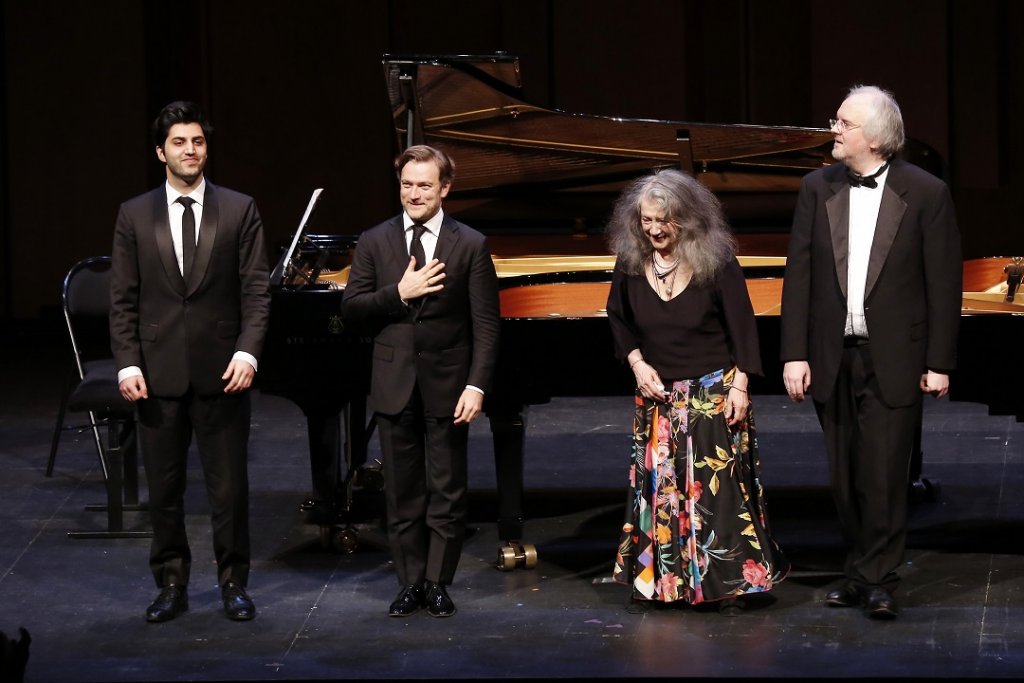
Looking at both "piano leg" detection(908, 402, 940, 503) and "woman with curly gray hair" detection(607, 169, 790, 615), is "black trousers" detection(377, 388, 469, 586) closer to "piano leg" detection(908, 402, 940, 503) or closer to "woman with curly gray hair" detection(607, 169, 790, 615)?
"woman with curly gray hair" detection(607, 169, 790, 615)

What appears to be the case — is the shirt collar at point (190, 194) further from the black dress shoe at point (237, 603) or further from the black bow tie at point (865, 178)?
the black bow tie at point (865, 178)

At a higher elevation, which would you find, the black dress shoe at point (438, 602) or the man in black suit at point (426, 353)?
the man in black suit at point (426, 353)

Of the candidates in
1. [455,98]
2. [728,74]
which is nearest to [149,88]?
[728,74]

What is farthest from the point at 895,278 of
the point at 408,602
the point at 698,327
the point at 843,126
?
the point at 408,602

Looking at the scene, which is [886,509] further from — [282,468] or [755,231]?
[282,468]

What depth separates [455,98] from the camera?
17.0 feet

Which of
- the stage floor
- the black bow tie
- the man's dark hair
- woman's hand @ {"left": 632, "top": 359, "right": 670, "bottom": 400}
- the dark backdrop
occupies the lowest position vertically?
the stage floor

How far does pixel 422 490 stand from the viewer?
428 centimetres

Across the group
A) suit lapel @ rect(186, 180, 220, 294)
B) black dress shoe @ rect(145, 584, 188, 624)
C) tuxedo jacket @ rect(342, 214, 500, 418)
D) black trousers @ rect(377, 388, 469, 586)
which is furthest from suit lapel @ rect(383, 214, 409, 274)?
black dress shoe @ rect(145, 584, 188, 624)

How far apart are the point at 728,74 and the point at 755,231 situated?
3752 mm

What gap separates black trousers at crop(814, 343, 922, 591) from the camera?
4172mm

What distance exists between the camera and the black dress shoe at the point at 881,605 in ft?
13.6

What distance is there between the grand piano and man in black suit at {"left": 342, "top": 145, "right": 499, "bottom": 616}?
18.5 inches

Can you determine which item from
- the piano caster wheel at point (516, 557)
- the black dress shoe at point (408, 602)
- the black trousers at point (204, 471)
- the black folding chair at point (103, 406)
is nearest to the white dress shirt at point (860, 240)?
the piano caster wheel at point (516, 557)
